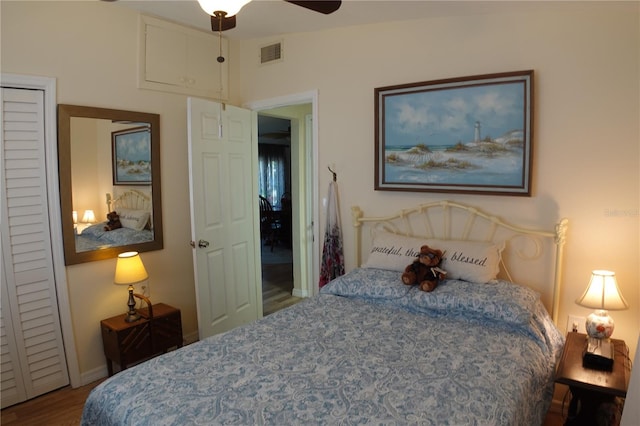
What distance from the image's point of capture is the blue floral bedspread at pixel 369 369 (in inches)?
58.1

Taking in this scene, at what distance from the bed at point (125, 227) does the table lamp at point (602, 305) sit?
9.48 feet

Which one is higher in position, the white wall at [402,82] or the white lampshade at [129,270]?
the white wall at [402,82]

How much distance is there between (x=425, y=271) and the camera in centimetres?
244

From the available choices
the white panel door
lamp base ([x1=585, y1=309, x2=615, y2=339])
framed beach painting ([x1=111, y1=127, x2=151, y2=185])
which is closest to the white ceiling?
the white panel door

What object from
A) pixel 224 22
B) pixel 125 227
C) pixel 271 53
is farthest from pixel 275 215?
pixel 224 22

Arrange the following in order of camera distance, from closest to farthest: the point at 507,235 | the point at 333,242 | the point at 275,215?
the point at 507,235 < the point at 333,242 < the point at 275,215

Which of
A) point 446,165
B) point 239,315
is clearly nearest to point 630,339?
point 446,165

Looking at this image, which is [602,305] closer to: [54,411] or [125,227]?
[125,227]

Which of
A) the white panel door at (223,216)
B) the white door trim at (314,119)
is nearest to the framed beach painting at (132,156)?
the white panel door at (223,216)

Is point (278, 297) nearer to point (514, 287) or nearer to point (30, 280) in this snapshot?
point (30, 280)

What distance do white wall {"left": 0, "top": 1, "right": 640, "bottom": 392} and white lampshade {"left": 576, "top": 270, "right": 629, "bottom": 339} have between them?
0.25 meters

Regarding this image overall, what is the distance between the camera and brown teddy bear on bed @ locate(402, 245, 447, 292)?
7.94ft

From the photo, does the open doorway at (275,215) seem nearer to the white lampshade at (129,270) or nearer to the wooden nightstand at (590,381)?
the white lampshade at (129,270)

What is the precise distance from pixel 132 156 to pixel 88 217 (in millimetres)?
527
